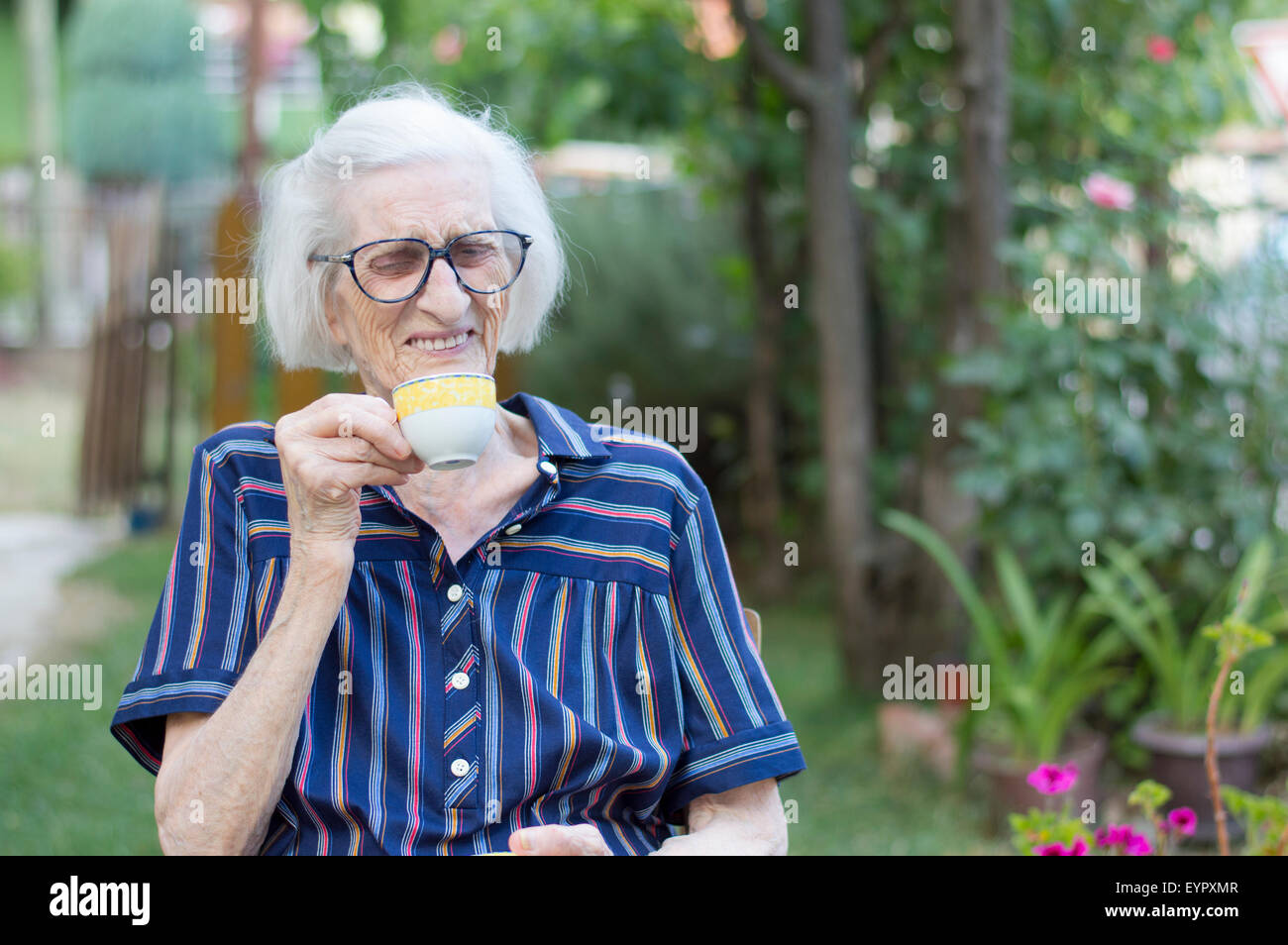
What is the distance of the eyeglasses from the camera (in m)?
A: 1.56

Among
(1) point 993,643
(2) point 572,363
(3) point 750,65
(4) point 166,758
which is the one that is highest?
(3) point 750,65

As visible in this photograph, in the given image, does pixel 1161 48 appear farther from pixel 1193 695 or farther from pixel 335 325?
pixel 335 325

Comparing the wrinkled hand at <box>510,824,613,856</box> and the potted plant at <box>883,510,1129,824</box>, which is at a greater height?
the wrinkled hand at <box>510,824,613,856</box>

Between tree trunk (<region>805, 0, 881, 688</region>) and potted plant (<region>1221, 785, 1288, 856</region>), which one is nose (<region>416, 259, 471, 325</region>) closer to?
potted plant (<region>1221, 785, 1288, 856</region>)

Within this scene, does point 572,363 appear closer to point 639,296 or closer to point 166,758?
point 639,296

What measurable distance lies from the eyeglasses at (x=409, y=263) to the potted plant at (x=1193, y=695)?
218cm

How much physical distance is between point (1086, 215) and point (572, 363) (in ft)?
10.4

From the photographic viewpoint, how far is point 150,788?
366cm

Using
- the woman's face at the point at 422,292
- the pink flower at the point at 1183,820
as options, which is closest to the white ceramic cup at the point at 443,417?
the woman's face at the point at 422,292

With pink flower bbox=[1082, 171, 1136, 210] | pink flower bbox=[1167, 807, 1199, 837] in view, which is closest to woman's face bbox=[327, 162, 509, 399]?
pink flower bbox=[1167, 807, 1199, 837]

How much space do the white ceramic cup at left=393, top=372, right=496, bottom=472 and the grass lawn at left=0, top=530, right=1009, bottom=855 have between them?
4.38ft

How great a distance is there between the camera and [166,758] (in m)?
1.47

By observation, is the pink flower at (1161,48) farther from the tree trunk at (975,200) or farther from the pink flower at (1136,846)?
the pink flower at (1136,846)
